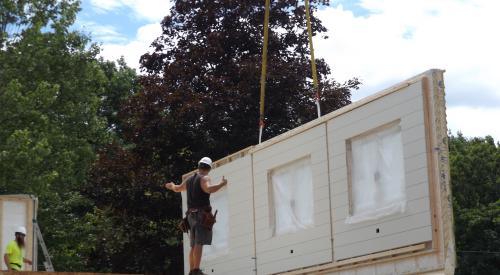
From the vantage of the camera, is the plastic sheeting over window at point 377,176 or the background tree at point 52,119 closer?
the plastic sheeting over window at point 377,176

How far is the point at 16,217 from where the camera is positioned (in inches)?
698

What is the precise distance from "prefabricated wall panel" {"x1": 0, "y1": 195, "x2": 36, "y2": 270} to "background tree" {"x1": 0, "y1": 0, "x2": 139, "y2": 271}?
8753 millimetres

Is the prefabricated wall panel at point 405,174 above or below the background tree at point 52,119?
below

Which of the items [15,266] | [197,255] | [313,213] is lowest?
[197,255]

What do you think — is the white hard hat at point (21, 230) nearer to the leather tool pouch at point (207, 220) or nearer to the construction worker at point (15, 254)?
the construction worker at point (15, 254)

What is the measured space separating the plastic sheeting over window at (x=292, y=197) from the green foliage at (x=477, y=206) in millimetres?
29248

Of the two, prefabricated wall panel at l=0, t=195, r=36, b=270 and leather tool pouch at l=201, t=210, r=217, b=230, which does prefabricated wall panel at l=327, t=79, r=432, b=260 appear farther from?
prefabricated wall panel at l=0, t=195, r=36, b=270

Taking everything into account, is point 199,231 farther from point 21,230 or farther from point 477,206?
point 477,206

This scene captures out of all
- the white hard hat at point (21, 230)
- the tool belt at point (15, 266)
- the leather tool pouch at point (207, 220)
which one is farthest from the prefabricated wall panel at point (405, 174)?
the white hard hat at point (21, 230)

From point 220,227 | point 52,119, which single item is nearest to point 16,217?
point 220,227

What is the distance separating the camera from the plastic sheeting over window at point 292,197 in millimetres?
15070

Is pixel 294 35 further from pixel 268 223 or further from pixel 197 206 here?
pixel 197 206

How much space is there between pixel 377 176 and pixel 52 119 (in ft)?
64.9

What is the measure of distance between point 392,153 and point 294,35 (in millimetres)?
16102
